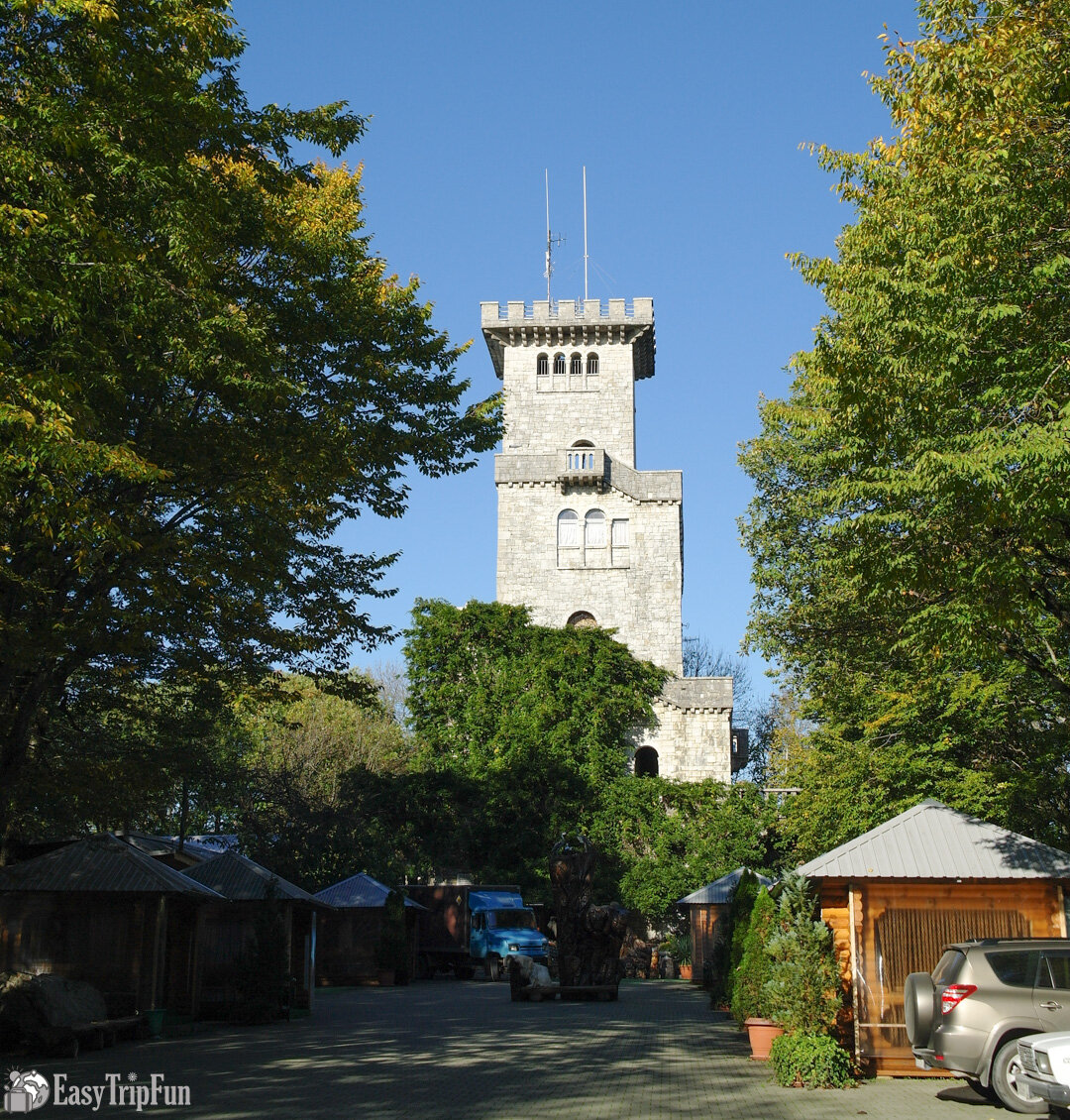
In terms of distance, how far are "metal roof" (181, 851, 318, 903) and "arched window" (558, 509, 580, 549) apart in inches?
1023

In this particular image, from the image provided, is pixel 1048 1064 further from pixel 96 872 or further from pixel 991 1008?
pixel 96 872

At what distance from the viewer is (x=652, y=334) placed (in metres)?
52.8

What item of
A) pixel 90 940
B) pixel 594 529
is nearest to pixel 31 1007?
pixel 90 940

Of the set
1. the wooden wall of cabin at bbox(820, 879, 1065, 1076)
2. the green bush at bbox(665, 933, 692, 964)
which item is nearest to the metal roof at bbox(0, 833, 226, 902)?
the wooden wall of cabin at bbox(820, 879, 1065, 1076)

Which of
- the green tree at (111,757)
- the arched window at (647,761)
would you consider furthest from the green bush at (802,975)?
the arched window at (647,761)

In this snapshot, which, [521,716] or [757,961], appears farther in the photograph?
[521,716]

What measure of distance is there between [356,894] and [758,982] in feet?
61.7

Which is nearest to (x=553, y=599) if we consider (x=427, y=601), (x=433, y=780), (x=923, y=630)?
(x=427, y=601)

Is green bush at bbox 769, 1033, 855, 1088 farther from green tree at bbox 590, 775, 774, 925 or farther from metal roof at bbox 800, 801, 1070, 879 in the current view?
green tree at bbox 590, 775, 774, 925

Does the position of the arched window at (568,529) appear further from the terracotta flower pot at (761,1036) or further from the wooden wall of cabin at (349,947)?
the terracotta flower pot at (761,1036)

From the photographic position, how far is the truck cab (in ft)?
114

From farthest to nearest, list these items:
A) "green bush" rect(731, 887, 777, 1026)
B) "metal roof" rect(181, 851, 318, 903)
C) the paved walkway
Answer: "metal roof" rect(181, 851, 318, 903)
"green bush" rect(731, 887, 777, 1026)
the paved walkway

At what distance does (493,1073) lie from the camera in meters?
14.4

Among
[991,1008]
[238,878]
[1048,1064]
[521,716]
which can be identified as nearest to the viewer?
[1048,1064]
